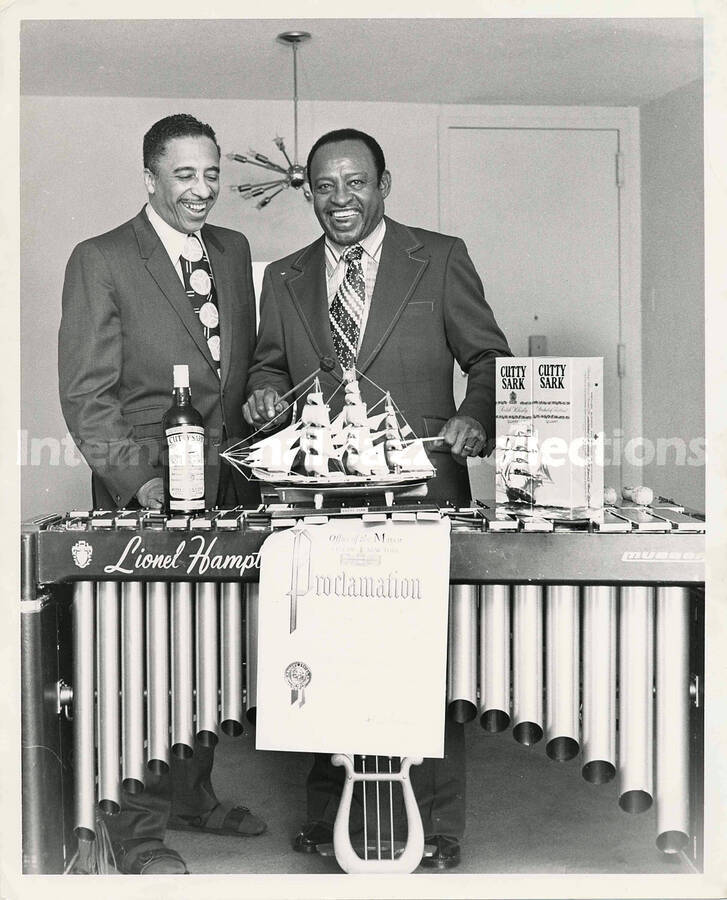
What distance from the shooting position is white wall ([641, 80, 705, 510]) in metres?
2.82

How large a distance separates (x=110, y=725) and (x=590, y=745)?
0.98 meters

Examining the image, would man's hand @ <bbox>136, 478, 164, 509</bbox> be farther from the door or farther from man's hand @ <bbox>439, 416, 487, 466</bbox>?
the door

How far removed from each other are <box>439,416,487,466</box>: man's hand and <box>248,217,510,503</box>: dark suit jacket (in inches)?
3.3

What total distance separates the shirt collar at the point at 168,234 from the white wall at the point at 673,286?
4.18 ft

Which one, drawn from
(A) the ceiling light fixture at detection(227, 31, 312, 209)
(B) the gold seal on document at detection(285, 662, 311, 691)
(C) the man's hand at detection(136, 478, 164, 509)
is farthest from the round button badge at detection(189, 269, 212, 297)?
(B) the gold seal on document at detection(285, 662, 311, 691)

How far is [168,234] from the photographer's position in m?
2.85

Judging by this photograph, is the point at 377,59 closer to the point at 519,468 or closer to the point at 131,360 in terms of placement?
the point at 131,360

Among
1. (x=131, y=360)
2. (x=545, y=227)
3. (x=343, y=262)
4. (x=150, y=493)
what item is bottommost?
(x=150, y=493)

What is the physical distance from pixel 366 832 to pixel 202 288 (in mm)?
1410

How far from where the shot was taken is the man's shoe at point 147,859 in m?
2.38

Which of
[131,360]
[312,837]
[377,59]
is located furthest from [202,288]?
[312,837]

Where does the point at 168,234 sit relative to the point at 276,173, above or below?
below

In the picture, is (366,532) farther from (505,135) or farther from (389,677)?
(505,135)

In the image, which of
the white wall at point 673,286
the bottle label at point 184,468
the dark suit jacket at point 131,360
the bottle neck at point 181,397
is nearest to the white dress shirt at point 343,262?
the dark suit jacket at point 131,360
